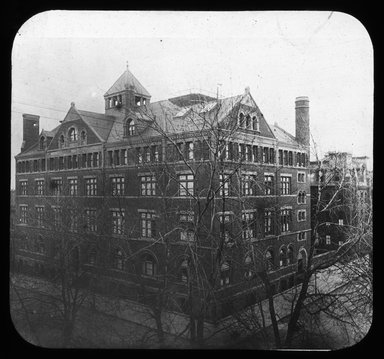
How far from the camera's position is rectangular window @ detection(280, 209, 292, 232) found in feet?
13.7

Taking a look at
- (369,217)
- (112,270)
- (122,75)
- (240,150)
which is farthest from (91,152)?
(369,217)

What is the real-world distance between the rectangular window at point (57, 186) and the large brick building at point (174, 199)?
34 millimetres

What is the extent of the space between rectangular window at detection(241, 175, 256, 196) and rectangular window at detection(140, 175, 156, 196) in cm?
126

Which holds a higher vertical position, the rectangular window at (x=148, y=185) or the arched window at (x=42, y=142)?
the arched window at (x=42, y=142)

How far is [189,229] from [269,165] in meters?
1.46

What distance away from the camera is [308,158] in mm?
4188

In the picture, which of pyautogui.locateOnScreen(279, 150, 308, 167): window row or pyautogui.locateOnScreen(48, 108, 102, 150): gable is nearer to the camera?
pyautogui.locateOnScreen(48, 108, 102, 150): gable

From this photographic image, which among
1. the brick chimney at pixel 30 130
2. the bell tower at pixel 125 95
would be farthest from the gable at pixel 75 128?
the bell tower at pixel 125 95

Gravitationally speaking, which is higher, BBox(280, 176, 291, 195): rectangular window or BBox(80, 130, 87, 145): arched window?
BBox(80, 130, 87, 145): arched window

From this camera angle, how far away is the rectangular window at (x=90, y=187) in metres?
4.17

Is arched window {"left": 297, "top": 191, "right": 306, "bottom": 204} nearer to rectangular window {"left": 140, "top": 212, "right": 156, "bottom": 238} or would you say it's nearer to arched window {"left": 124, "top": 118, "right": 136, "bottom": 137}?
rectangular window {"left": 140, "top": 212, "right": 156, "bottom": 238}

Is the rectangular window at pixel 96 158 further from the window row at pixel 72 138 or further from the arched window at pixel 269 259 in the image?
the arched window at pixel 269 259

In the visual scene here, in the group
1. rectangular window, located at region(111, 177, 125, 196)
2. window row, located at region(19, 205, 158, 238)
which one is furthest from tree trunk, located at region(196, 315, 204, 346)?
rectangular window, located at region(111, 177, 125, 196)

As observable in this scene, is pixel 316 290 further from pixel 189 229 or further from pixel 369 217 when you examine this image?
pixel 189 229
